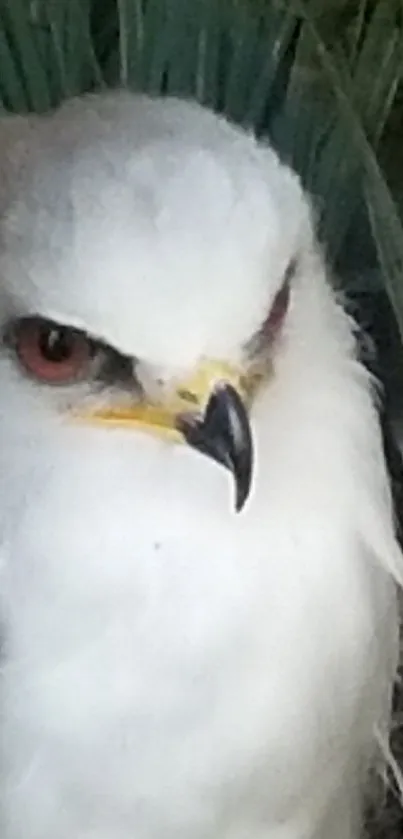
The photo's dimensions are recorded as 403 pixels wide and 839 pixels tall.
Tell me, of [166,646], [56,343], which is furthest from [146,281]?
[166,646]

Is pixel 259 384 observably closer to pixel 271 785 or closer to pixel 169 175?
pixel 169 175

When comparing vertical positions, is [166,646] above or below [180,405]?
below

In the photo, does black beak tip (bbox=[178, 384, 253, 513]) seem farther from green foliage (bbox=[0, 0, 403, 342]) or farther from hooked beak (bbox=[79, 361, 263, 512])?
green foliage (bbox=[0, 0, 403, 342])

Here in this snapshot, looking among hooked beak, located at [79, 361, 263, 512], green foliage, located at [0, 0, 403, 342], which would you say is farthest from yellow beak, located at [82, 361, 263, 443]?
green foliage, located at [0, 0, 403, 342]

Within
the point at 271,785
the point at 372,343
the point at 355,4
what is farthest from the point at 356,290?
the point at 271,785

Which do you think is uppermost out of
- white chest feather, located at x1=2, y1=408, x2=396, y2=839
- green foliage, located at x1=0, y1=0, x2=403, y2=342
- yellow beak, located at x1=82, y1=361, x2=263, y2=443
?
green foliage, located at x1=0, y1=0, x2=403, y2=342

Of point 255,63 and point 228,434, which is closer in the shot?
point 228,434

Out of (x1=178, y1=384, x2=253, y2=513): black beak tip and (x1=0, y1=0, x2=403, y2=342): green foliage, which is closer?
(x1=178, y1=384, x2=253, y2=513): black beak tip

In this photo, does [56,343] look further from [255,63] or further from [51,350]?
[255,63]

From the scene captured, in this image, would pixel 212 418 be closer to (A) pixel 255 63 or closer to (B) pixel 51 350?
(B) pixel 51 350
